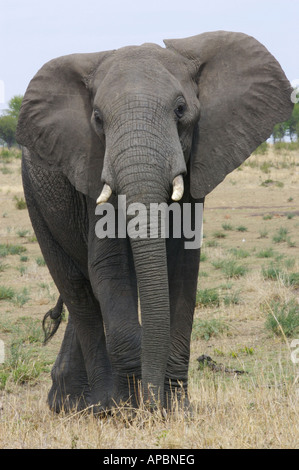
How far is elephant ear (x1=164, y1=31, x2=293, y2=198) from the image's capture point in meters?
4.72

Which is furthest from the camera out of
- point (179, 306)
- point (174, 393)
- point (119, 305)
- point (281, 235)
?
point (281, 235)

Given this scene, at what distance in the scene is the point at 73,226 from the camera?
17.9 ft

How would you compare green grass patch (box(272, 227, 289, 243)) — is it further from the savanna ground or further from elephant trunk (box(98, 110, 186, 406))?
elephant trunk (box(98, 110, 186, 406))

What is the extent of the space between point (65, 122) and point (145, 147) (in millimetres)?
998

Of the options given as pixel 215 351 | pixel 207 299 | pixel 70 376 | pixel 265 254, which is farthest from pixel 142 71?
pixel 265 254

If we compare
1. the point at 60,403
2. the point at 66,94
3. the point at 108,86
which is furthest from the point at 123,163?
the point at 60,403

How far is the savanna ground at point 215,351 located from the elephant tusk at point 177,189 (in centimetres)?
114

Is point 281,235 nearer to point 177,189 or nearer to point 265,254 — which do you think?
point 265,254

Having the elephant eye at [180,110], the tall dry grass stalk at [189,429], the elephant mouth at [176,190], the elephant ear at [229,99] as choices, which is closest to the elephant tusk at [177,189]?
the elephant mouth at [176,190]

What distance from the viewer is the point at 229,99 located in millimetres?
4805

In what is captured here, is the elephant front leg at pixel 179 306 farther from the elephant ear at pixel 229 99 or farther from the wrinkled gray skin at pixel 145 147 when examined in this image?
the elephant ear at pixel 229 99

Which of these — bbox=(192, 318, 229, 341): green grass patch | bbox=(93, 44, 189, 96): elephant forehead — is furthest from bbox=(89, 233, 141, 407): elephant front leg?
bbox=(192, 318, 229, 341): green grass patch

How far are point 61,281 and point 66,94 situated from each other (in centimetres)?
156

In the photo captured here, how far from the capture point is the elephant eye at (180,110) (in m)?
4.38
